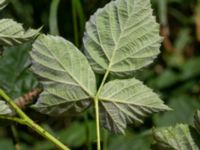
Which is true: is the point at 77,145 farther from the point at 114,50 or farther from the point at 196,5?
the point at 114,50

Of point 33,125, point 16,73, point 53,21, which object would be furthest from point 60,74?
point 53,21

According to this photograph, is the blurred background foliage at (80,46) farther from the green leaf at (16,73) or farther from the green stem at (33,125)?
the green stem at (33,125)

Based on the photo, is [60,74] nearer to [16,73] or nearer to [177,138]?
[177,138]

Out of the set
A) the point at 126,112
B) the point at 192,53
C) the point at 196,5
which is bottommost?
the point at 192,53

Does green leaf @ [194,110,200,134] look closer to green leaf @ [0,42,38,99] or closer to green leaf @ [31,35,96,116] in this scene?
green leaf @ [31,35,96,116]

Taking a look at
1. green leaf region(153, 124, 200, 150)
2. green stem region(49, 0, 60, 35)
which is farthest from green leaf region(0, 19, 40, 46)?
green stem region(49, 0, 60, 35)

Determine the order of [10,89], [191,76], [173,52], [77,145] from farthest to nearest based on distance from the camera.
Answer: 1. [173,52]
2. [191,76]
3. [77,145]
4. [10,89]

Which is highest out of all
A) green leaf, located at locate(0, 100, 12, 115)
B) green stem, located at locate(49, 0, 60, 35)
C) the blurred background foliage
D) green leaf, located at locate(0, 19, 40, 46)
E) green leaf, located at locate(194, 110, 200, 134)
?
green leaf, located at locate(0, 19, 40, 46)

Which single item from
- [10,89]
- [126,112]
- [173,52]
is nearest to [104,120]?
[126,112]
